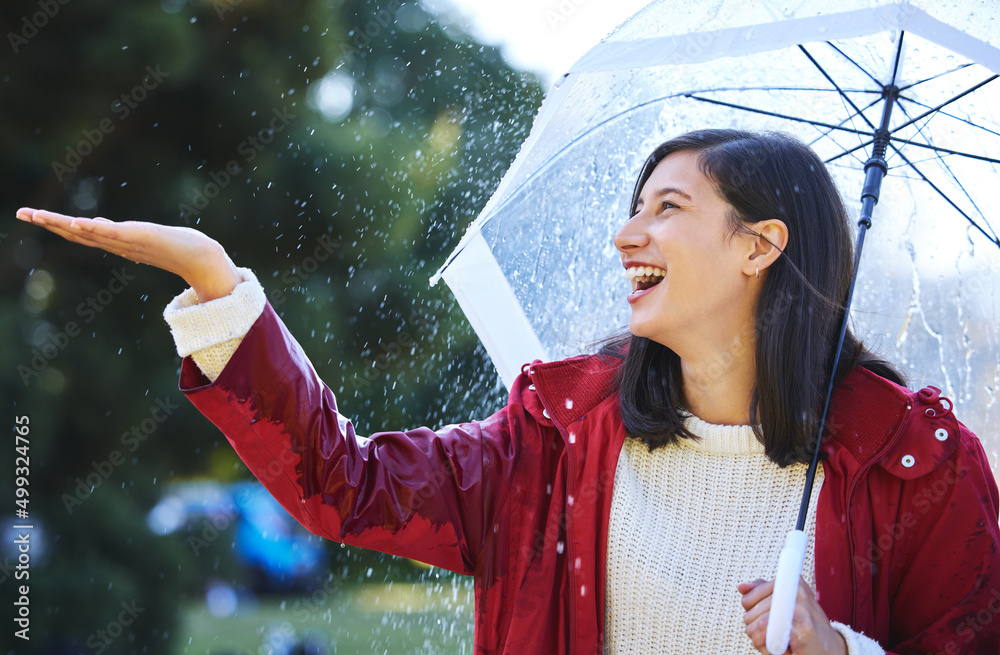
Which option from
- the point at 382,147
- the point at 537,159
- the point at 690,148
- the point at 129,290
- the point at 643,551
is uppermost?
the point at 690,148

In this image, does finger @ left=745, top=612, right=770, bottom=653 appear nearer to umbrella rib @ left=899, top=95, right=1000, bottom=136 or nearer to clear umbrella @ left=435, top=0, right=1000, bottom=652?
clear umbrella @ left=435, top=0, right=1000, bottom=652

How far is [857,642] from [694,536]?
374 millimetres

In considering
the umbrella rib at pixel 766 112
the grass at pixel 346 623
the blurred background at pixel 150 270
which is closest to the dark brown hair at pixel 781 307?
the umbrella rib at pixel 766 112

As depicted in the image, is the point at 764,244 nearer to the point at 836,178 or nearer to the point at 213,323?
the point at 836,178

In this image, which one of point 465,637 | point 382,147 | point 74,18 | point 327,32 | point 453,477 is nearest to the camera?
point 453,477

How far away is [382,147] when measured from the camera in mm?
5410

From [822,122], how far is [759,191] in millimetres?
352

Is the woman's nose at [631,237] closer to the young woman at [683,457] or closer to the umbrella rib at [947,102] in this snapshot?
the young woman at [683,457]

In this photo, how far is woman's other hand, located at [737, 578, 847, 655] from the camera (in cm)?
152

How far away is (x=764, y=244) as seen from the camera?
200cm

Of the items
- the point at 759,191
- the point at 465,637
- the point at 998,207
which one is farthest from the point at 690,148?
the point at 465,637

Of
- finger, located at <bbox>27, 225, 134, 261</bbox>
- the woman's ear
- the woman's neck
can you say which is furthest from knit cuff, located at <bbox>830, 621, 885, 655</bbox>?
finger, located at <bbox>27, 225, 134, 261</bbox>

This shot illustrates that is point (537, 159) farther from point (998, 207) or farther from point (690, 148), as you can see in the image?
point (998, 207)

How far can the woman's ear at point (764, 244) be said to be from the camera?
1.98m
